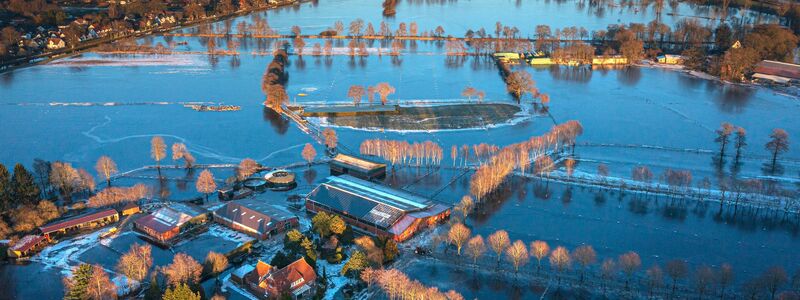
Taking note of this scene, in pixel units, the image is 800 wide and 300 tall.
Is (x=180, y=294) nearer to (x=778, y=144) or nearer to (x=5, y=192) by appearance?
(x=5, y=192)

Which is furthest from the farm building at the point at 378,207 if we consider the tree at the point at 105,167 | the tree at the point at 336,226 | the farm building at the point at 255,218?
the tree at the point at 105,167

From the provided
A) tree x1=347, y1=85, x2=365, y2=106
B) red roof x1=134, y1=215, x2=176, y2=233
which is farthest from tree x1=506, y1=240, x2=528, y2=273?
tree x1=347, y1=85, x2=365, y2=106

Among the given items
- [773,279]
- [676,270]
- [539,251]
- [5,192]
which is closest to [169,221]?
[5,192]

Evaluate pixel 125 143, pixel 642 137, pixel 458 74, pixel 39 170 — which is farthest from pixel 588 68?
pixel 39 170

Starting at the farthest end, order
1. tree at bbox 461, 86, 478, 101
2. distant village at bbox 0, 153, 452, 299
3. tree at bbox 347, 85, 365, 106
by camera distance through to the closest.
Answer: tree at bbox 461, 86, 478, 101 < tree at bbox 347, 85, 365, 106 < distant village at bbox 0, 153, 452, 299

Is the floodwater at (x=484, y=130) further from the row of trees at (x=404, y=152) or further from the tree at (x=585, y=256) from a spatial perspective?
the row of trees at (x=404, y=152)

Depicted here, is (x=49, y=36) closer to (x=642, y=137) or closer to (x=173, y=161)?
(x=173, y=161)

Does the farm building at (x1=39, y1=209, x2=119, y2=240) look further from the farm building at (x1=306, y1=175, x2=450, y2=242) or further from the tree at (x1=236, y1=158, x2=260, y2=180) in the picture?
the farm building at (x1=306, y1=175, x2=450, y2=242)
